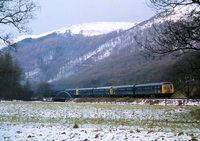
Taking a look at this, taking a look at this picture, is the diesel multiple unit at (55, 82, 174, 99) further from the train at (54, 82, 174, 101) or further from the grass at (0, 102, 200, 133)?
the grass at (0, 102, 200, 133)

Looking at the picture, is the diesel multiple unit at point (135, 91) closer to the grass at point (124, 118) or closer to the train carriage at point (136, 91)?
the train carriage at point (136, 91)

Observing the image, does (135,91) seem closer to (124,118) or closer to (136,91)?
(136,91)

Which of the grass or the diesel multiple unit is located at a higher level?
the diesel multiple unit

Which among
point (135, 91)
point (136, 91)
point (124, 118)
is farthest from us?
point (135, 91)

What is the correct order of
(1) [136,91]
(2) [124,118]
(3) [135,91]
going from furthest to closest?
(3) [135,91], (1) [136,91], (2) [124,118]

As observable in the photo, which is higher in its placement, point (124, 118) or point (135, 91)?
point (135, 91)

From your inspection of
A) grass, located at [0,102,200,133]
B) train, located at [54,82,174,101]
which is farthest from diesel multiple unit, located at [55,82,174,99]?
grass, located at [0,102,200,133]

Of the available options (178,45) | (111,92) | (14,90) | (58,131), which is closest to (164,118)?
(178,45)

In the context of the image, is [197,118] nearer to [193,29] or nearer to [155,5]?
[193,29]

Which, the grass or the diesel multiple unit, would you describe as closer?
the grass

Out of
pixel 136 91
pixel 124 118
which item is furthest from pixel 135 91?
pixel 124 118

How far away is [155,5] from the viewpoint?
13055 mm

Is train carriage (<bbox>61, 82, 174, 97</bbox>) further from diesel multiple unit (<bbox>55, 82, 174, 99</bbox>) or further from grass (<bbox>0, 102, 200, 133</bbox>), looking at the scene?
grass (<bbox>0, 102, 200, 133</bbox>)

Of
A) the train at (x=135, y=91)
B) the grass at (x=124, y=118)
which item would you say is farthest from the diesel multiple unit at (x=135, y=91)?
the grass at (x=124, y=118)
